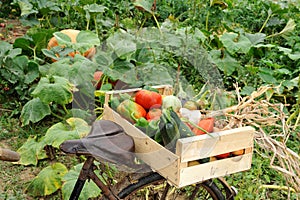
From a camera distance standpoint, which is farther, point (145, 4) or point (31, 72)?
point (145, 4)

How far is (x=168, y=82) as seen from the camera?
116 inches

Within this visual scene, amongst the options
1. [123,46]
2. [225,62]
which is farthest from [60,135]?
[225,62]

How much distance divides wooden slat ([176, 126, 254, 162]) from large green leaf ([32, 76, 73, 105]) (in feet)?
5.90

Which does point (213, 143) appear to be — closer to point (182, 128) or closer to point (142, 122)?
point (182, 128)

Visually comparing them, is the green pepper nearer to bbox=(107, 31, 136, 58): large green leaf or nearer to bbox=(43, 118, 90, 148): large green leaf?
bbox=(43, 118, 90, 148): large green leaf

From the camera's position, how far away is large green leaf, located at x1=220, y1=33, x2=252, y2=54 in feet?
16.9

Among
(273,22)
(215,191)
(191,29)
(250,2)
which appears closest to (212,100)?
(215,191)

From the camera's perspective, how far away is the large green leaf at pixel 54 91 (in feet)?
12.9

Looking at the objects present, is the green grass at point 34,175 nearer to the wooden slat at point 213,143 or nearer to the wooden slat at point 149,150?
the wooden slat at point 213,143

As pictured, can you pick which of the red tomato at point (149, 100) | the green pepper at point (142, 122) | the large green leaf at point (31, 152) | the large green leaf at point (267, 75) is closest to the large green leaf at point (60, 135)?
the large green leaf at point (31, 152)

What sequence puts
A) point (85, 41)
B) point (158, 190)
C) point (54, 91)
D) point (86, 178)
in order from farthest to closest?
point (85, 41)
point (54, 91)
point (158, 190)
point (86, 178)

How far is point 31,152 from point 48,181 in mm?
435

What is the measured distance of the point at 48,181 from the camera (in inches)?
139

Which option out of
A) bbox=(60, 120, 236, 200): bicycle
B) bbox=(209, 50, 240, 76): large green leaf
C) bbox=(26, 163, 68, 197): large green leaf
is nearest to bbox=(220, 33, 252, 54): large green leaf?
bbox=(209, 50, 240, 76): large green leaf
